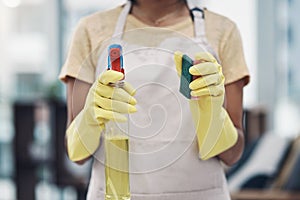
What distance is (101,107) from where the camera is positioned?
0.79 meters

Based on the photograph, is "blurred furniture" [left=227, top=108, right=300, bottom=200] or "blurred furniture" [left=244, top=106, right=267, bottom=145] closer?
"blurred furniture" [left=227, top=108, right=300, bottom=200]

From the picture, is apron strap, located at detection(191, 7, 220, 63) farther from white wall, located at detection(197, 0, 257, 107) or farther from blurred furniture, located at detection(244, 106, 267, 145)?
white wall, located at detection(197, 0, 257, 107)

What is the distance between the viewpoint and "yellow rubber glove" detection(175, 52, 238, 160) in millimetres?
808

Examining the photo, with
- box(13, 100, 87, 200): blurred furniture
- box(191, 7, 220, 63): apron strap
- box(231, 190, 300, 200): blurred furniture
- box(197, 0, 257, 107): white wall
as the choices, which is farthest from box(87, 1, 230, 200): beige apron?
box(197, 0, 257, 107): white wall

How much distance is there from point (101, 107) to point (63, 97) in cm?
352

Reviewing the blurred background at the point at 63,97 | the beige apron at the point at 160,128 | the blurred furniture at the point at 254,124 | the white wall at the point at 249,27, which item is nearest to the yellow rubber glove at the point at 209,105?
the beige apron at the point at 160,128

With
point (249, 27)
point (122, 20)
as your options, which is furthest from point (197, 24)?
point (249, 27)

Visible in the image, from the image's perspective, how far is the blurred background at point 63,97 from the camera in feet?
10.1

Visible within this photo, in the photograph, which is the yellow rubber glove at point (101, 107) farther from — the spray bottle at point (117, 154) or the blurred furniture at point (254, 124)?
the blurred furniture at point (254, 124)

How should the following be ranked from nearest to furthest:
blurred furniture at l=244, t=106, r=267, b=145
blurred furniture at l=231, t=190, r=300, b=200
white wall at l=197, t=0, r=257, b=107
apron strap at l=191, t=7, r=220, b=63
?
apron strap at l=191, t=7, r=220, b=63
blurred furniture at l=231, t=190, r=300, b=200
blurred furniture at l=244, t=106, r=267, b=145
white wall at l=197, t=0, r=257, b=107

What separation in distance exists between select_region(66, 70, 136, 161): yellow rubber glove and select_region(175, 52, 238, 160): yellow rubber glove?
9 centimetres

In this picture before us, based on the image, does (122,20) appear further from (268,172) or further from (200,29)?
(268,172)

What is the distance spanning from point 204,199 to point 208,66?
259 mm

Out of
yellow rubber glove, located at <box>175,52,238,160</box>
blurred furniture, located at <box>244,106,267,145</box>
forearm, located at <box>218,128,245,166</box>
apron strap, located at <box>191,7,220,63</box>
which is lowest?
blurred furniture, located at <box>244,106,267,145</box>
